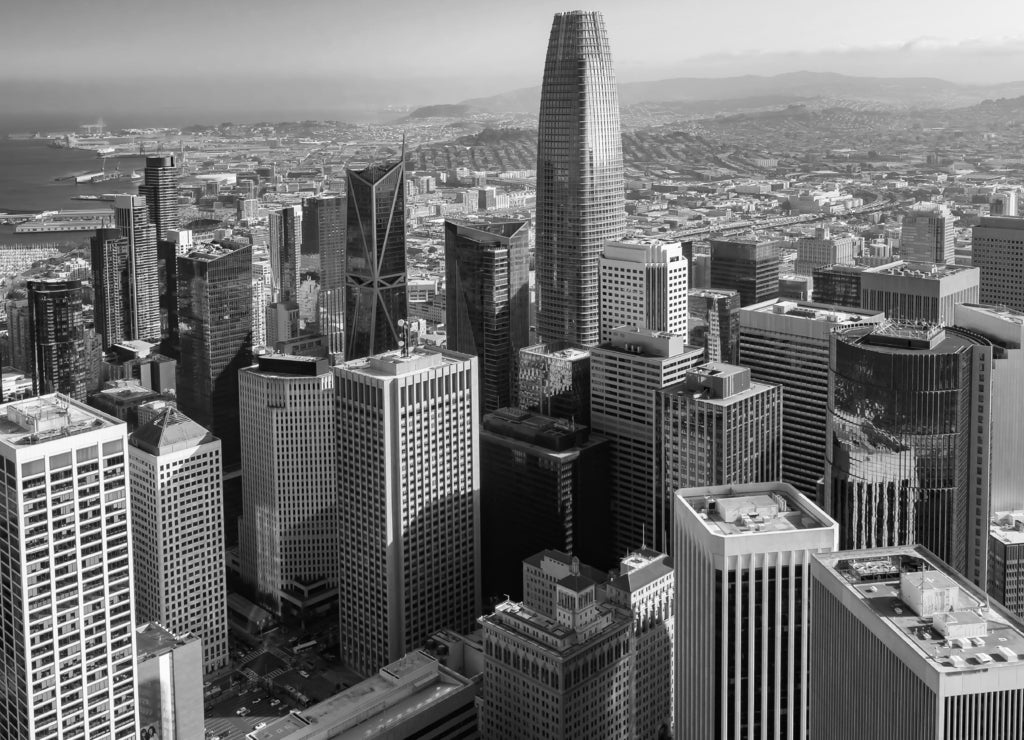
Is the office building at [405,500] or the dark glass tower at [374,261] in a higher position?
the dark glass tower at [374,261]

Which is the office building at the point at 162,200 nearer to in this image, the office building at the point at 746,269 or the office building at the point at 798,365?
the office building at the point at 746,269

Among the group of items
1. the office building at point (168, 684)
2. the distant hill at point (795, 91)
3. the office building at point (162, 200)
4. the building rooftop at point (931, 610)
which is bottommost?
the office building at point (168, 684)

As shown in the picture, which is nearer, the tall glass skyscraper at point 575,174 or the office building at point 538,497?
the office building at point 538,497

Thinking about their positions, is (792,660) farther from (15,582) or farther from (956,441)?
(15,582)

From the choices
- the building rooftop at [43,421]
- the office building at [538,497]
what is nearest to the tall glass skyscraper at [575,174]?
the office building at [538,497]

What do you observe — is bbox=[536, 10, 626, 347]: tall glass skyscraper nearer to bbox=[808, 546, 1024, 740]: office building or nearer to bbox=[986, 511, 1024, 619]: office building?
bbox=[986, 511, 1024, 619]: office building

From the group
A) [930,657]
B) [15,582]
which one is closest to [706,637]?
[930,657]
